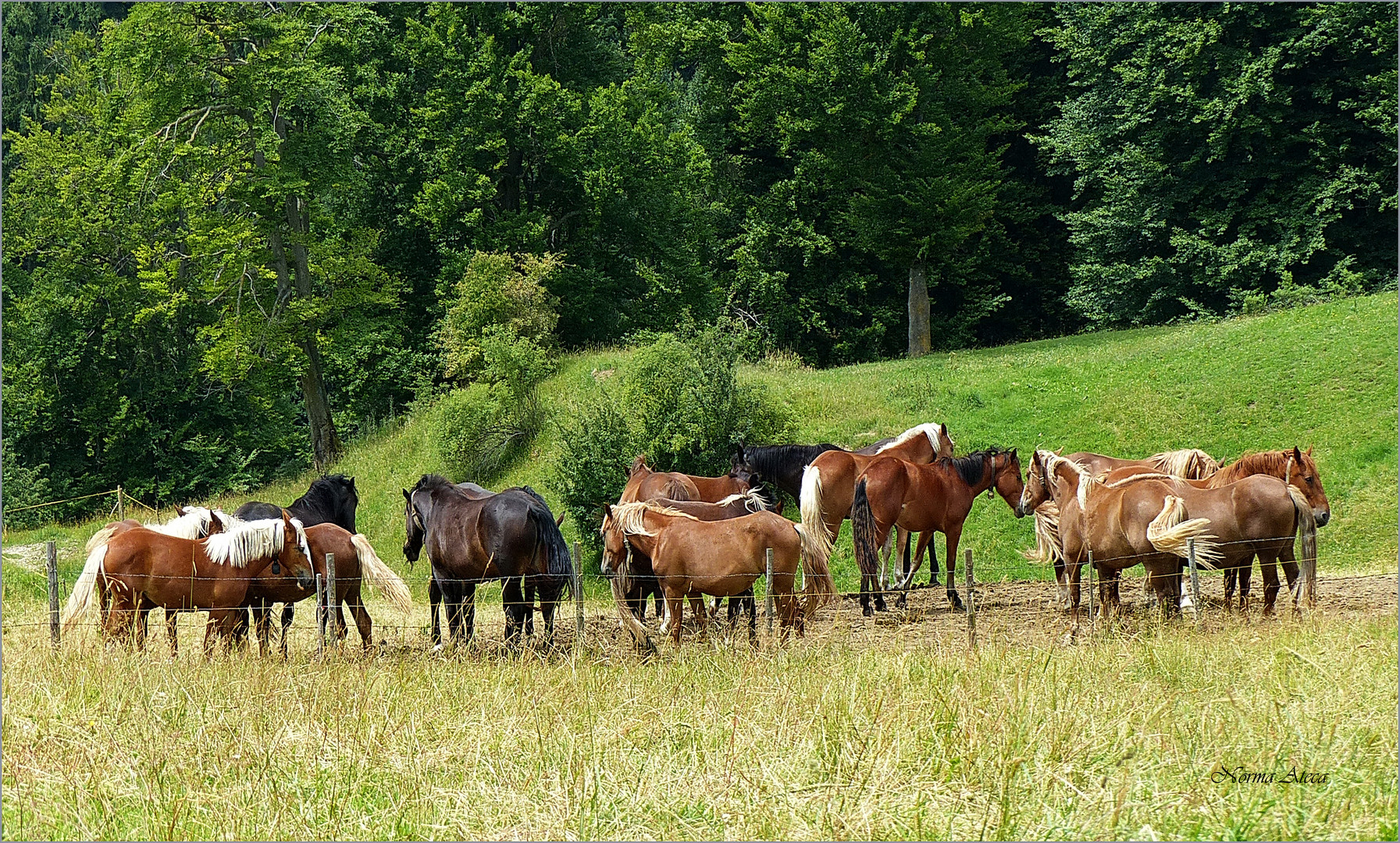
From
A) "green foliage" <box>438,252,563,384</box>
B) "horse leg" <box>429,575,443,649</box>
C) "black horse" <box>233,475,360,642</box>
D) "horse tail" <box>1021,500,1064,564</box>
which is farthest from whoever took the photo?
"green foliage" <box>438,252,563,384</box>

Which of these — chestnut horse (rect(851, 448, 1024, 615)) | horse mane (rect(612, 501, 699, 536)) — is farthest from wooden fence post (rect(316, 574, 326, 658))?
chestnut horse (rect(851, 448, 1024, 615))

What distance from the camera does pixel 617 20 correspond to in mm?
44750

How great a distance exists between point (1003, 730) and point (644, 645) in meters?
5.35

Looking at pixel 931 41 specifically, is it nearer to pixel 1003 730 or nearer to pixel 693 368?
pixel 693 368

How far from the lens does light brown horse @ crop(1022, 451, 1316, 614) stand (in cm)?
1122

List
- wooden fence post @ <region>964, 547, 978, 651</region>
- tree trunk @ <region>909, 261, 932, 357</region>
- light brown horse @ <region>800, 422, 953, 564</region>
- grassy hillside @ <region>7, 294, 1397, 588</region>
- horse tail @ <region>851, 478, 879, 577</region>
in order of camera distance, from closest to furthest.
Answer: wooden fence post @ <region>964, 547, 978, 651</region>, horse tail @ <region>851, 478, 879, 577</region>, light brown horse @ <region>800, 422, 953, 564</region>, grassy hillside @ <region>7, 294, 1397, 588</region>, tree trunk @ <region>909, 261, 932, 357</region>

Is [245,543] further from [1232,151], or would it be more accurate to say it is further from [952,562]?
[1232,151]

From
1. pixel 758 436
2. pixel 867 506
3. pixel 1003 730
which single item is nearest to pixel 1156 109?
pixel 758 436

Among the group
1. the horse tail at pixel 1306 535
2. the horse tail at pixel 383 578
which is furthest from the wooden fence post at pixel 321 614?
the horse tail at pixel 1306 535

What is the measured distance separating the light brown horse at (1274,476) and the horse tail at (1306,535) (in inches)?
8.3

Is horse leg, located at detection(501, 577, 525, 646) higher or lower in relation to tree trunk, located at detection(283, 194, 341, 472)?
lower

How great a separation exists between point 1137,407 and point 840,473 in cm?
825

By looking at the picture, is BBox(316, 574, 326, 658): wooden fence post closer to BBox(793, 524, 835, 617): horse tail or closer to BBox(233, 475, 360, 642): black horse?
BBox(233, 475, 360, 642): black horse

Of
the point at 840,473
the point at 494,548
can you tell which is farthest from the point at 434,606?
the point at 840,473
